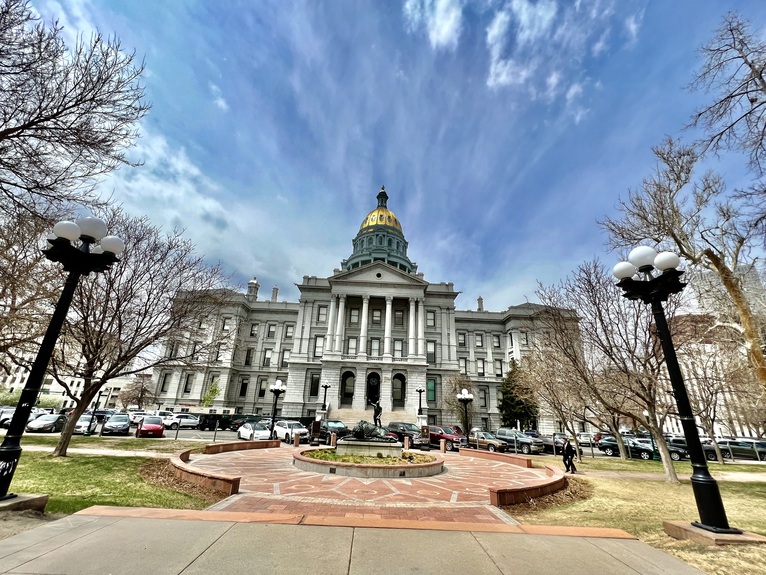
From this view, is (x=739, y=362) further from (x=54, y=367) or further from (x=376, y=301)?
(x=376, y=301)

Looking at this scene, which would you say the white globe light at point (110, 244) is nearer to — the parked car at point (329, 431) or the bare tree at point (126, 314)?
the bare tree at point (126, 314)

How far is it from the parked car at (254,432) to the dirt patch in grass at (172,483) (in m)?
12.5

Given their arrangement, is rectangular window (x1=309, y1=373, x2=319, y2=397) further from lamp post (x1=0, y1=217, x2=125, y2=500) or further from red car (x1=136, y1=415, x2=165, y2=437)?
lamp post (x1=0, y1=217, x2=125, y2=500)

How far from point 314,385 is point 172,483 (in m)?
41.0

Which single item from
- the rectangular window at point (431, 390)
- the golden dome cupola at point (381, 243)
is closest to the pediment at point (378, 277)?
the golden dome cupola at point (381, 243)

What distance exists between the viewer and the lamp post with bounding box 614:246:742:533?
18.7 feet

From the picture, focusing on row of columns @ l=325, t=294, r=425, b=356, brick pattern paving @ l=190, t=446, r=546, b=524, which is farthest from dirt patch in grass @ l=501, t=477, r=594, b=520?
row of columns @ l=325, t=294, r=425, b=356

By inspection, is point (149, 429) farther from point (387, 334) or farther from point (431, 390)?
point (431, 390)

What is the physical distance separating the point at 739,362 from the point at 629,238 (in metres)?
14.1

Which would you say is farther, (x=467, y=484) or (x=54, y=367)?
(x=54, y=367)

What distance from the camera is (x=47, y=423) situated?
1067 inches

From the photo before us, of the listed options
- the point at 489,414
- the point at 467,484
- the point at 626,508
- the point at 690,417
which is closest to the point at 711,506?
the point at 690,417

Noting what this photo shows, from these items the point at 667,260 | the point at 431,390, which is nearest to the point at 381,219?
the point at 431,390

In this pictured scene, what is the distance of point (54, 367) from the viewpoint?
49.5ft
